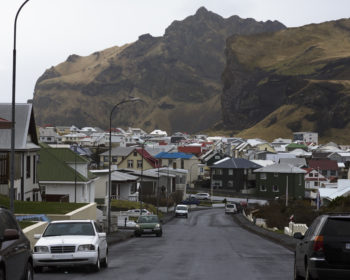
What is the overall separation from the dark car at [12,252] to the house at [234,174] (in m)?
127

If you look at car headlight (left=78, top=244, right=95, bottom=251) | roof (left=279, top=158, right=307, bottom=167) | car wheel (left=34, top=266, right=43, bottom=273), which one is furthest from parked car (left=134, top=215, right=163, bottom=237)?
roof (left=279, top=158, right=307, bottom=167)

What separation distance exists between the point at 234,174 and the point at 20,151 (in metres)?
98.9

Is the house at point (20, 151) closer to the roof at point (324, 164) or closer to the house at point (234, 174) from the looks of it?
the house at point (234, 174)

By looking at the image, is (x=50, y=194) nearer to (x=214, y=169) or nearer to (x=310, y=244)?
(x=310, y=244)

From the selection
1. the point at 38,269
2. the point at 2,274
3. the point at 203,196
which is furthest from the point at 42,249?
the point at 203,196

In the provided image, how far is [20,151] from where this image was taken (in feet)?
147

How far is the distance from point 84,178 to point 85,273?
142 feet

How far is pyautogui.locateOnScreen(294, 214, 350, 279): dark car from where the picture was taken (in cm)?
1340

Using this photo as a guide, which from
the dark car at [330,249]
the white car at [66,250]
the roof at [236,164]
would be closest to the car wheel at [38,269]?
the white car at [66,250]

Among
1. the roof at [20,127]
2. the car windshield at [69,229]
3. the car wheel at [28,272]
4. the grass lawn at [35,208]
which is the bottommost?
the grass lawn at [35,208]

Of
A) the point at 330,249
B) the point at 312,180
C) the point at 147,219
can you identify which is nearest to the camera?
the point at 330,249

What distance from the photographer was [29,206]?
123ft

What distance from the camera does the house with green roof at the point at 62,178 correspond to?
61.8 m

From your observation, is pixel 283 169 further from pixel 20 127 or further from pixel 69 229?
pixel 69 229
